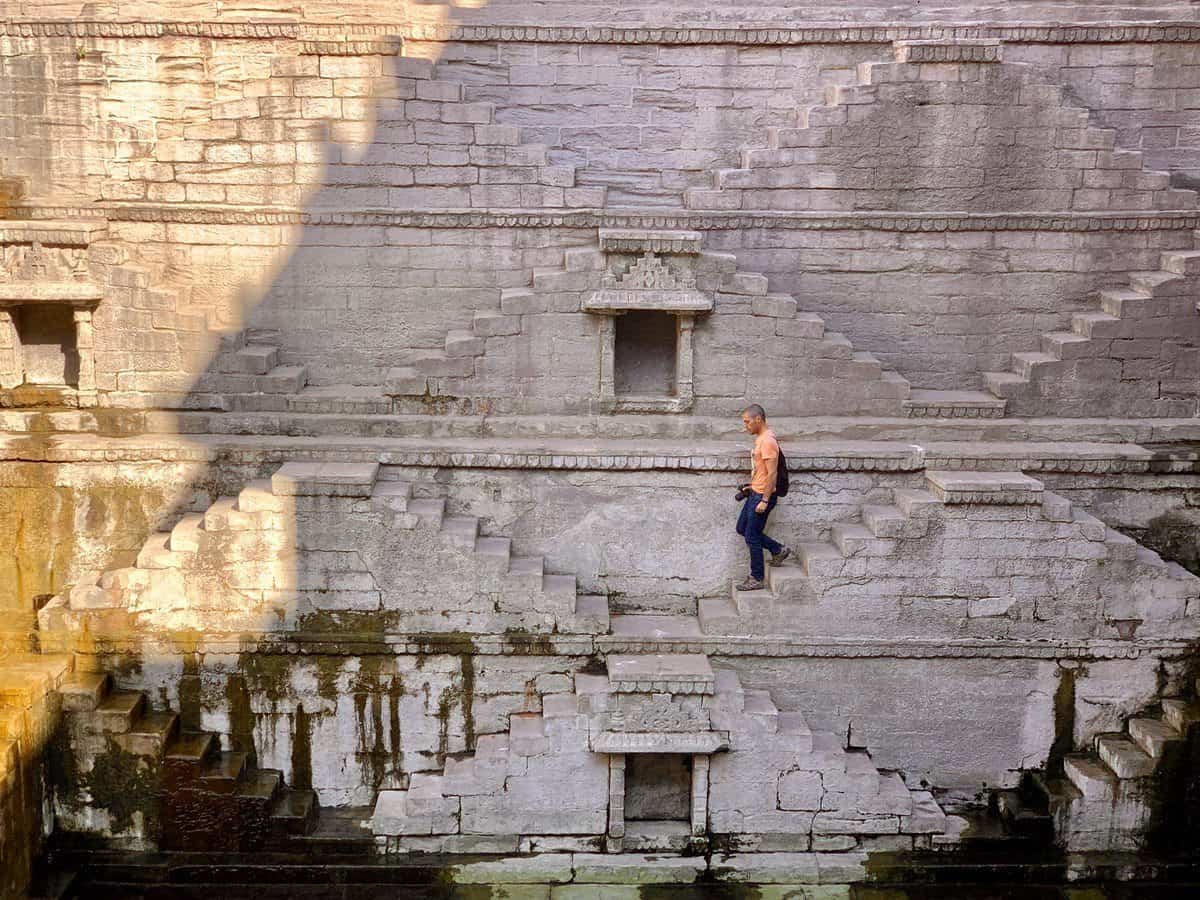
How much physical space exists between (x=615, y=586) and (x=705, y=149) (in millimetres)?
5091

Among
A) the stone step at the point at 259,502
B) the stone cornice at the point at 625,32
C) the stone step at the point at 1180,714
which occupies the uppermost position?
the stone cornice at the point at 625,32

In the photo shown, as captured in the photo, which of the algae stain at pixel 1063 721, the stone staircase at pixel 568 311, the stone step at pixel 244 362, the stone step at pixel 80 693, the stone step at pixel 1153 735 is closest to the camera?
the stone step at pixel 80 693

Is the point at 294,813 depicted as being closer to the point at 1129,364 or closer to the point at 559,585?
the point at 559,585

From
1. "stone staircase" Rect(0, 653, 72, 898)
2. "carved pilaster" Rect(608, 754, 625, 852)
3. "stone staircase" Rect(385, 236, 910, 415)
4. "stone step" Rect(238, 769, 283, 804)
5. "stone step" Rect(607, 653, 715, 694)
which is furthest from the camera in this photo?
"stone staircase" Rect(385, 236, 910, 415)

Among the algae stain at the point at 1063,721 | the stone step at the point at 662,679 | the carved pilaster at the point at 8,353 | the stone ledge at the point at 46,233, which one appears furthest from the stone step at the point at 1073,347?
the carved pilaster at the point at 8,353

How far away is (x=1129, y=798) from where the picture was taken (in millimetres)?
10992

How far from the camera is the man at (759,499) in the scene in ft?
35.9

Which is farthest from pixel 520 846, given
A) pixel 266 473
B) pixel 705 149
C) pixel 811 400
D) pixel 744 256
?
pixel 705 149

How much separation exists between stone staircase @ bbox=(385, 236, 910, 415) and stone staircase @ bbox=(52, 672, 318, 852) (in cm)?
370

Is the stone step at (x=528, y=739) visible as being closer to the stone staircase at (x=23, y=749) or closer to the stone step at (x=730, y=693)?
the stone step at (x=730, y=693)

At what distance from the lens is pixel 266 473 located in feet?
38.2

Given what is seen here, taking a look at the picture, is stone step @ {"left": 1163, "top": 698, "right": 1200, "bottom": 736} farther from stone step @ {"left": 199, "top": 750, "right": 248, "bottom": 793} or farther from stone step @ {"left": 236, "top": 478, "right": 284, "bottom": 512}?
stone step @ {"left": 199, "top": 750, "right": 248, "bottom": 793}

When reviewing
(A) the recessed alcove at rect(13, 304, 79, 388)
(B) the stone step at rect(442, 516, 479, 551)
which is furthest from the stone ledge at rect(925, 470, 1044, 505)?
(A) the recessed alcove at rect(13, 304, 79, 388)

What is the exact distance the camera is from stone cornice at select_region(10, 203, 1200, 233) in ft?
40.9
